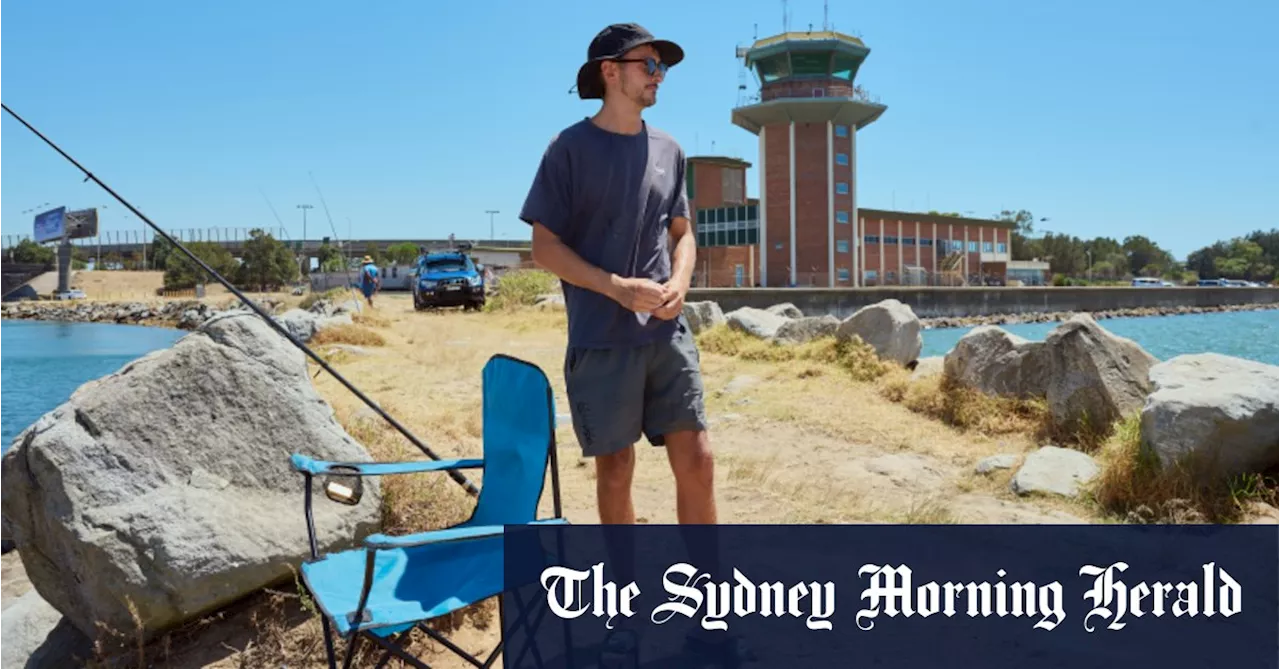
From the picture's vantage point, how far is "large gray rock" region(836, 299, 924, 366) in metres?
11.6

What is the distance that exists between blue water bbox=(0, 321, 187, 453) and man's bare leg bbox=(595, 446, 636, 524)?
4637 millimetres

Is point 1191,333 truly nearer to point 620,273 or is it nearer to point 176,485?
point 620,273

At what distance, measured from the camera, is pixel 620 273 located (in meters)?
2.94

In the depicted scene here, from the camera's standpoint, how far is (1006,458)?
6402 millimetres

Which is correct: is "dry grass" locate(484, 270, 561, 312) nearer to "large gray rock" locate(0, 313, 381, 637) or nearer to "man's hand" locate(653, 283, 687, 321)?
"large gray rock" locate(0, 313, 381, 637)

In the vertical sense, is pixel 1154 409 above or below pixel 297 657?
above

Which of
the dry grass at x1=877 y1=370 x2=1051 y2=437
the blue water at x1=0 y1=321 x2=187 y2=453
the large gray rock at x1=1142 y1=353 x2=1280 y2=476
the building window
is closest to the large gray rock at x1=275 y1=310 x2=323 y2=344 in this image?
the blue water at x1=0 y1=321 x2=187 y2=453

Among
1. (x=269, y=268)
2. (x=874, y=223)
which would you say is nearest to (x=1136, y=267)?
(x=874, y=223)

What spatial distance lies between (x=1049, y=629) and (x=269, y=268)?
8403 centimetres

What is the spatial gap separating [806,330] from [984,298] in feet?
175

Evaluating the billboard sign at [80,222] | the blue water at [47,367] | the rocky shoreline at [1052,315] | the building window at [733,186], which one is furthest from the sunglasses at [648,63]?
the building window at [733,186]

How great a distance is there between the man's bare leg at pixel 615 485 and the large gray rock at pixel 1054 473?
3.49 metres


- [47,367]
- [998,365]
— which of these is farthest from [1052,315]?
[998,365]

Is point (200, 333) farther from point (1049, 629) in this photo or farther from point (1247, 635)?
point (1247, 635)
